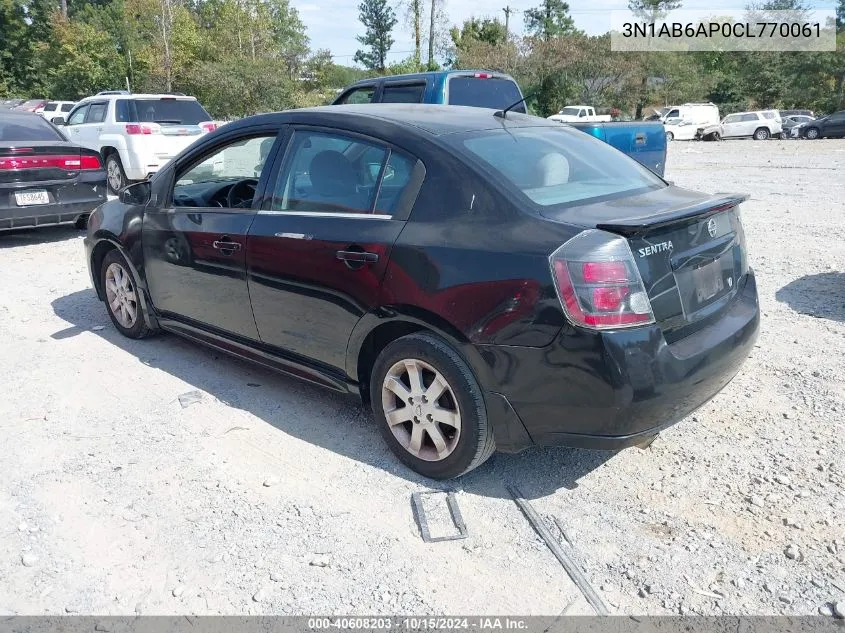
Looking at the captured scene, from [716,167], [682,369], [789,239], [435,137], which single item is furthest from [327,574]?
[716,167]

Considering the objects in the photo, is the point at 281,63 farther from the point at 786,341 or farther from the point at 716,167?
the point at 786,341

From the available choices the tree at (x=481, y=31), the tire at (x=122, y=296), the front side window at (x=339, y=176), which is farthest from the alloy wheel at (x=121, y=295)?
the tree at (x=481, y=31)

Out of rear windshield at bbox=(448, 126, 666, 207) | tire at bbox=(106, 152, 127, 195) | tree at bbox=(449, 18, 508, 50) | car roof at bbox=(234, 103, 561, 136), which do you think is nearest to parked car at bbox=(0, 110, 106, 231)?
tire at bbox=(106, 152, 127, 195)

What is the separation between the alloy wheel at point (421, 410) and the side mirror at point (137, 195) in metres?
2.57

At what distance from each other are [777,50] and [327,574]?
54.0m

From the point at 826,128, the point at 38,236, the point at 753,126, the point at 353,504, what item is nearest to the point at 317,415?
the point at 353,504

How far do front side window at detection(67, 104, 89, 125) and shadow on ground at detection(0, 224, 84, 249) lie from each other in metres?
3.87

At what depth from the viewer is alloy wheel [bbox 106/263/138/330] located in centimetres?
517

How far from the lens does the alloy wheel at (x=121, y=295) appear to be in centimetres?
517

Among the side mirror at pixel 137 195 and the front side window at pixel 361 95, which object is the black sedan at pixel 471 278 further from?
the front side window at pixel 361 95

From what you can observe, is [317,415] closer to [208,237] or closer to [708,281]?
[208,237]

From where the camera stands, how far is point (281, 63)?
3225 centimetres

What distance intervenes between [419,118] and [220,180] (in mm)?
1917

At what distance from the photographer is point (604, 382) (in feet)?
9.02
